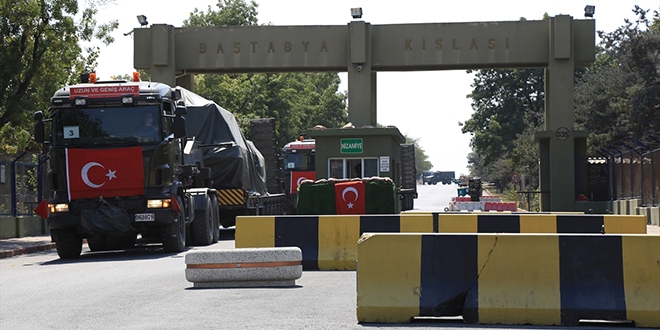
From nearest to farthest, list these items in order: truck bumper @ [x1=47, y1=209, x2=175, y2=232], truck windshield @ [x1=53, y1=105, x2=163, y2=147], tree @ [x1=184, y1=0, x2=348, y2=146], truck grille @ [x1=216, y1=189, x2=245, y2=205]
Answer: truck windshield @ [x1=53, y1=105, x2=163, y2=147] < truck bumper @ [x1=47, y1=209, x2=175, y2=232] < truck grille @ [x1=216, y1=189, x2=245, y2=205] < tree @ [x1=184, y1=0, x2=348, y2=146]

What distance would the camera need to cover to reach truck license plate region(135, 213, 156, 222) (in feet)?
58.6

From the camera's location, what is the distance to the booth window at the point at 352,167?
33.0 metres

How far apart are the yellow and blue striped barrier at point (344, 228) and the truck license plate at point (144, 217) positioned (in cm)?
383

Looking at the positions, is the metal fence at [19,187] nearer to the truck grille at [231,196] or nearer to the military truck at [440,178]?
the truck grille at [231,196]

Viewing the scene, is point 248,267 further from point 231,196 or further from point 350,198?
point 231,196

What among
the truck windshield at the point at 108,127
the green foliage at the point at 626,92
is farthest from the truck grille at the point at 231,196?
the green foliage at the point at 626,92

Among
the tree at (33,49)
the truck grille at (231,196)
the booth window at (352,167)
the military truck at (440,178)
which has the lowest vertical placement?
the military truck at (440,178)

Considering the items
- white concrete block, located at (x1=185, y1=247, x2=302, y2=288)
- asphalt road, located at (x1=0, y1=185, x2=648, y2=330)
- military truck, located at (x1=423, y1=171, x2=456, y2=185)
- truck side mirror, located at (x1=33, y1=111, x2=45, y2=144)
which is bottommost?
military truck, located at (x1=423, y1=171, x2=456, y2=185)

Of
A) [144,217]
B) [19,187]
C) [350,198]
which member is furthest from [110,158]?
[19,187]

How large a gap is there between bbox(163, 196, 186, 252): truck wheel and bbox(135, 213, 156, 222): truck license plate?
46 centimetres

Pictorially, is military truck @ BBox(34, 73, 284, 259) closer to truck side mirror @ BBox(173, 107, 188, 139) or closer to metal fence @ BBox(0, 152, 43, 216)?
truck side mirror @ BBox(173, 107, 188, 139)

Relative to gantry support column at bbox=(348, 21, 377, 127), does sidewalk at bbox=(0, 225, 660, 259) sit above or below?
below

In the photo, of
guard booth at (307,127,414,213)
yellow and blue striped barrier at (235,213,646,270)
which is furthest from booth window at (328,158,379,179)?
yellow and blue striped barrier at (235,213,646,270)

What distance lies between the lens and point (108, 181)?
58.4 feet
